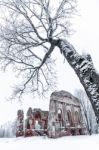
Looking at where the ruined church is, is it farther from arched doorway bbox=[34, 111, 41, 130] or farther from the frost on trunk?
the frost on trunk

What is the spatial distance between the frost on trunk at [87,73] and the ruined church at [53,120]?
16.3 meters

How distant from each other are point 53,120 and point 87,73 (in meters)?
17.1

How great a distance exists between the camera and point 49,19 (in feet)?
27.7

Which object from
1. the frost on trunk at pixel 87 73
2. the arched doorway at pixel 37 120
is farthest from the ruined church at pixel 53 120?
the frost on trunk at pixel 87 73

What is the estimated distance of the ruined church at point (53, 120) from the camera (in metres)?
22.5

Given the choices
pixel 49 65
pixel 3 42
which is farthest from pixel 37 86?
pixel 3 42

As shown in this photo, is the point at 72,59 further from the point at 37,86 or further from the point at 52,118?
the point at 52,118

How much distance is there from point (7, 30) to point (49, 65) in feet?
10.1

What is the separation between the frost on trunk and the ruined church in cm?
1629

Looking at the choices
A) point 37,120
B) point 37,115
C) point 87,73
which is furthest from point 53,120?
point 87,73

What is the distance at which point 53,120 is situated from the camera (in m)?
22.2

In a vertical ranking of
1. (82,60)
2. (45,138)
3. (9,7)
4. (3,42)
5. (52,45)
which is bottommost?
(45,138)

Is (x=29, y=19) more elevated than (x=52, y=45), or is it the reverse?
(x=29, y=19)

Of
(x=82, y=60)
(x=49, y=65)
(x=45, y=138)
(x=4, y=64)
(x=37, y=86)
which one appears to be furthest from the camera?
(x=45, y=138)
